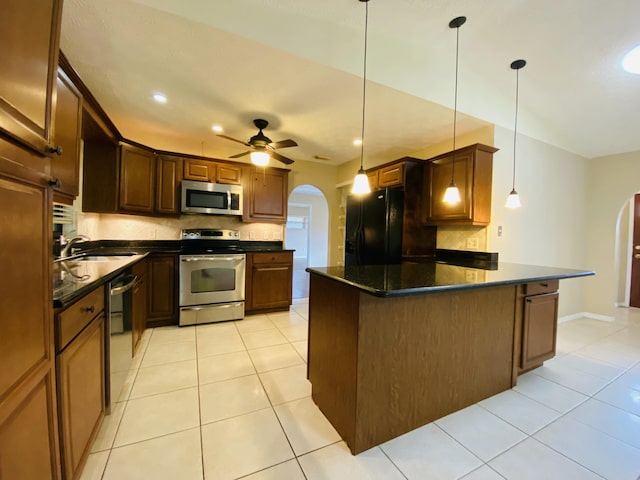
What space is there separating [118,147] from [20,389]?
3.00 m

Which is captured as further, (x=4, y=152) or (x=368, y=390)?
(x=368, y=390)

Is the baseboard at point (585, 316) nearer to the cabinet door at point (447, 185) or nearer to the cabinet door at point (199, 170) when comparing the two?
the cabinet door at point (447, 185)

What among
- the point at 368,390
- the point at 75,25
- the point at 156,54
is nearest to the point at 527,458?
the point at 368,390

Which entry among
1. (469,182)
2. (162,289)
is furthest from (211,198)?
(469,182)

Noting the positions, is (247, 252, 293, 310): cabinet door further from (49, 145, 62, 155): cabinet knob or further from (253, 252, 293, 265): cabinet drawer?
(49, 145, 62, 155): cabinet knob

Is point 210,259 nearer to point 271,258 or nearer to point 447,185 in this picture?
point 271,258

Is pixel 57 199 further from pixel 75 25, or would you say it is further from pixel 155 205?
pixel 155 205

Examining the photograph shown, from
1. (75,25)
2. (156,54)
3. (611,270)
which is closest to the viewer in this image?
(75,25)

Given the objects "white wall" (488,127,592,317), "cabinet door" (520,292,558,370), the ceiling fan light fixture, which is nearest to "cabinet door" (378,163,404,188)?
"white wall" (488,127,592,317)

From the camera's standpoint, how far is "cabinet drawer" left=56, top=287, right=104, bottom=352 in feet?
3.46

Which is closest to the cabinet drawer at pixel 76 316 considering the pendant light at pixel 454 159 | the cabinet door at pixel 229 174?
the cabinet door at pixel 229 174

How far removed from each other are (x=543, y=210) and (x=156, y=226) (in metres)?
5.17

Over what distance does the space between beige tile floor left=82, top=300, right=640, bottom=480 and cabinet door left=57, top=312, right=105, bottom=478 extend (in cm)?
18

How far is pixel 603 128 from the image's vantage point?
10.7 feet
